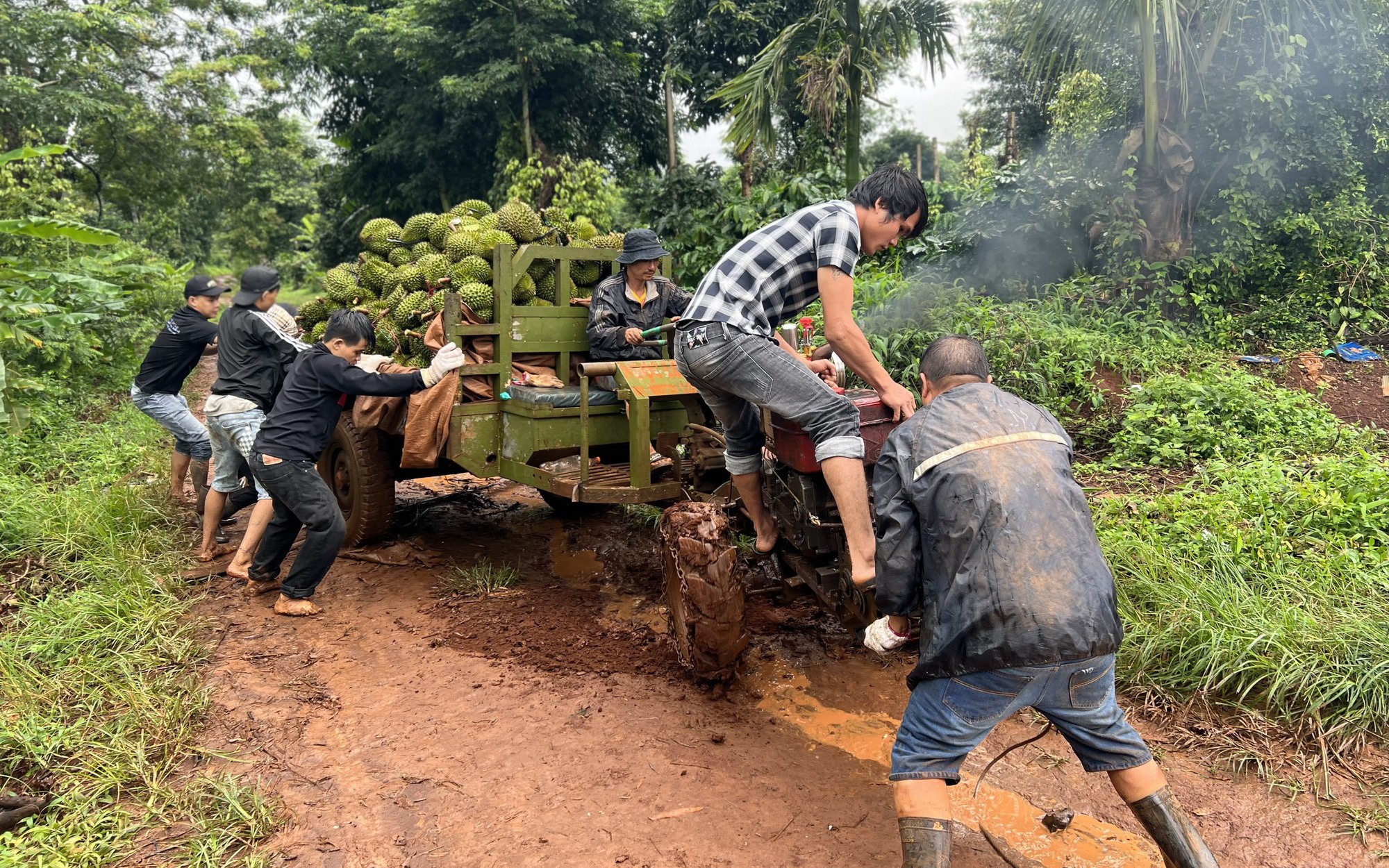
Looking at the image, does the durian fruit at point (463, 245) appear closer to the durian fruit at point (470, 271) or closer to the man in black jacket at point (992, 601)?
the durian fruit at point (470, 271)

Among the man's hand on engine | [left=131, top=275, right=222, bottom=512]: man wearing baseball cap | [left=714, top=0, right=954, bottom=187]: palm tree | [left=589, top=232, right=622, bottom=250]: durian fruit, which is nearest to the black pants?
[left=131, top=275, right=222, bottom=512]: man wearing baseball cap

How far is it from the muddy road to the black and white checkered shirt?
1.65 metres

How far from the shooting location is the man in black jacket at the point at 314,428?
460 centimetres

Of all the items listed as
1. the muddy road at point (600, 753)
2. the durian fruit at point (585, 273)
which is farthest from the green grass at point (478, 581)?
the durian fruit at point (585, 273)

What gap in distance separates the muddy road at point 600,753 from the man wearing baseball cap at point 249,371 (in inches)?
19.5

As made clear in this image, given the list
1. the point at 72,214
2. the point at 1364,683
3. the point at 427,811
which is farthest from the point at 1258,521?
the point at 72,214

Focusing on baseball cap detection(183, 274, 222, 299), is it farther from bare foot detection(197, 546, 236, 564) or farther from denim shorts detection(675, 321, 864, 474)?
denim shorts detection(675, 321, 864, 474)

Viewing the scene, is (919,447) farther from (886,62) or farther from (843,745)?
(886,62)

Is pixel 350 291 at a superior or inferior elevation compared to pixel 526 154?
inferior

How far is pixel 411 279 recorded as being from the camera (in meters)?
5.57

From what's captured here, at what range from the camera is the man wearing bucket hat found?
5023 mm

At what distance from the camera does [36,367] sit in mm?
9438

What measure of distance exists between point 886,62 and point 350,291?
7.77m

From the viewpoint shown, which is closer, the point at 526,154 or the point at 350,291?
the point at 350,291
